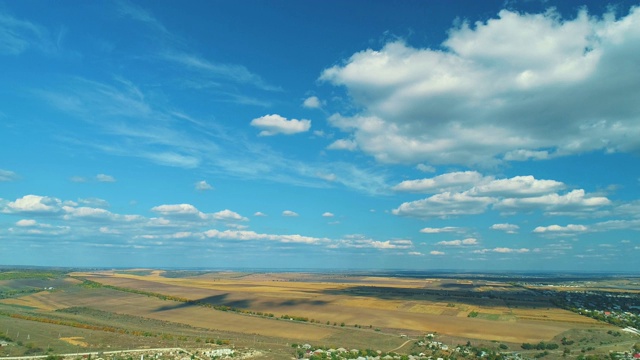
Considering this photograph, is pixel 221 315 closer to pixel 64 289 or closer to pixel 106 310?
pixel 106 310

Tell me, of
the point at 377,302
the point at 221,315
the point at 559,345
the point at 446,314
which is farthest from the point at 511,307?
the point at 221,315

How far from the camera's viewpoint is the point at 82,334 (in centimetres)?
6341

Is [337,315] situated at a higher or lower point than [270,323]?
higher

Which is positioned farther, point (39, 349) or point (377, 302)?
point (377, 302)

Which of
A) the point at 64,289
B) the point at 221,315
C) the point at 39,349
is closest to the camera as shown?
the point at 39,349

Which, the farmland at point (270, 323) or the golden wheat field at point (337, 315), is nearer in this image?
the farmland at point (270, 323)

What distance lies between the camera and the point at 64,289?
495 ft

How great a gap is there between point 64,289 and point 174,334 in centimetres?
10403

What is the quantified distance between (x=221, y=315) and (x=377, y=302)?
52.8m

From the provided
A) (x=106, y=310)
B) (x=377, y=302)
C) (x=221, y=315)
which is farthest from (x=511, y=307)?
(x=106, y=310)

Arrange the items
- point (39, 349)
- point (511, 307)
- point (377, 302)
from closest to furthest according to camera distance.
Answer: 1. point (39, 349)
2. point (511, 307)
3. point (377, 302)

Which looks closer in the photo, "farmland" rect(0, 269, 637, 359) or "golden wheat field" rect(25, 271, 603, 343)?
"farmland" rect(0, 269, 637, 359)

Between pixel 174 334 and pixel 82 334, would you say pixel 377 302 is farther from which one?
pixel 82 334

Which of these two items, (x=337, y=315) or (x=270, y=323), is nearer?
(x=270, y=323)
